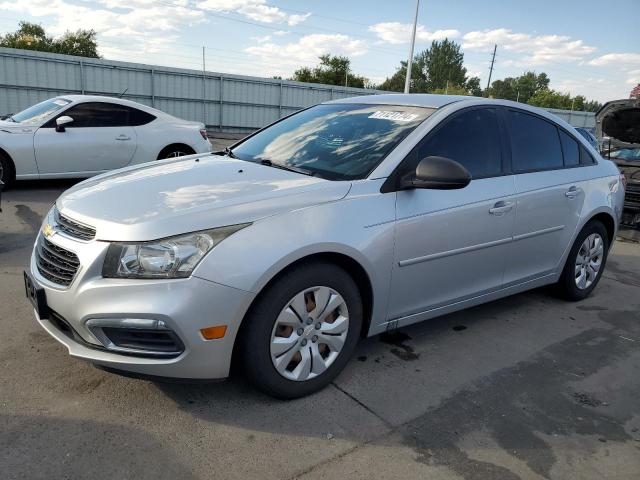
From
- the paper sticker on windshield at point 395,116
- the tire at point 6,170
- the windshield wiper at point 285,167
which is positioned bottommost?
the tire at point 6,170

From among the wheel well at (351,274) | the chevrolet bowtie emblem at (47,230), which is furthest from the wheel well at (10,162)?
the wheel well at (351,274)

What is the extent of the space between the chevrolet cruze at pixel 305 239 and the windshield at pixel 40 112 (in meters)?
5.12

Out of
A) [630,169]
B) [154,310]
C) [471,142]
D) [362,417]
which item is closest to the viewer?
[154,310]

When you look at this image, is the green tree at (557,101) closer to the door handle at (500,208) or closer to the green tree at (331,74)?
the green tree at (331,74)

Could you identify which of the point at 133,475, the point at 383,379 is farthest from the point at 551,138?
the point at 133,475

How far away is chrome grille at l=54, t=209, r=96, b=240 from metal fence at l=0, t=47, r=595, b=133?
1349cm

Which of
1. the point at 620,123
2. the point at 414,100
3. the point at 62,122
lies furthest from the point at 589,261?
the point at 62,122

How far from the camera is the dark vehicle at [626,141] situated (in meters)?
7.95

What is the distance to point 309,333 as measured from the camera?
2.83 m

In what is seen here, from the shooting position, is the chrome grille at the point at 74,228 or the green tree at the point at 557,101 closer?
the chrome grille at the point at 74,228

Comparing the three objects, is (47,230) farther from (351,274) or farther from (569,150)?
(569,150)

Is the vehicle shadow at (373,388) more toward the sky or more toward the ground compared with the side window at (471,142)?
more toward the ground

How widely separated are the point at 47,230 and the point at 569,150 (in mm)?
3989

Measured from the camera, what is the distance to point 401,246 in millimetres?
3100
